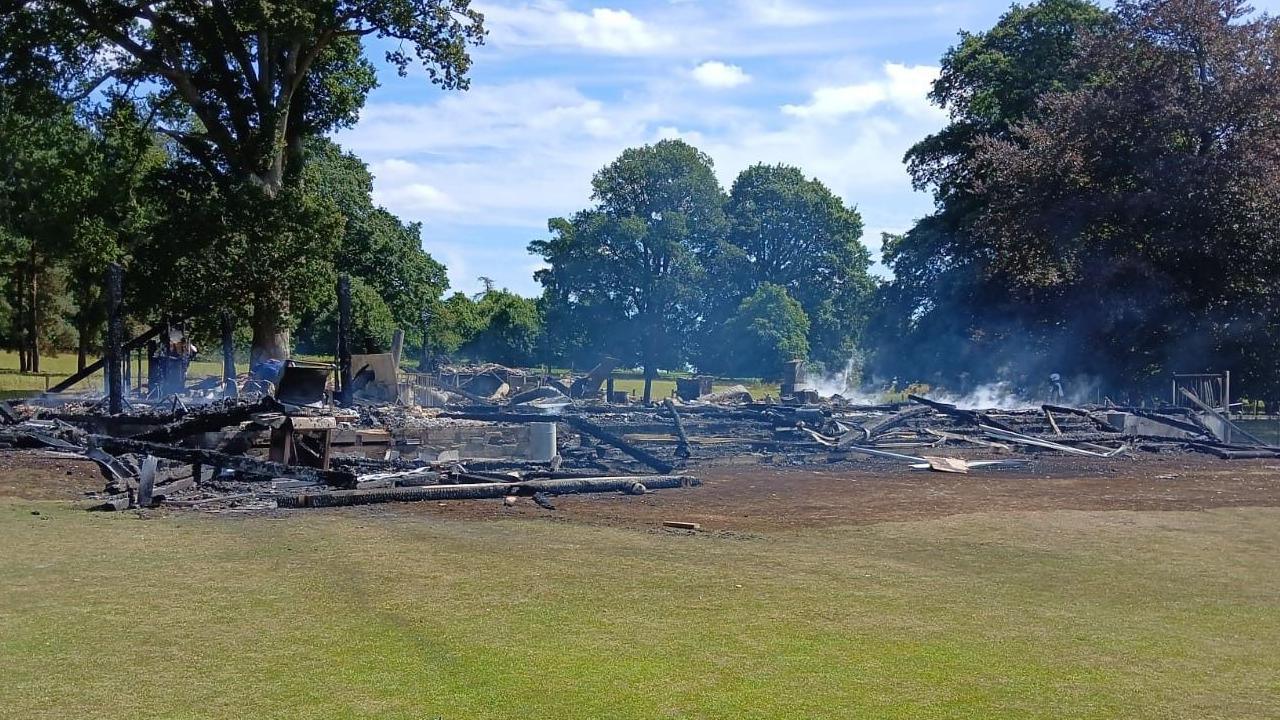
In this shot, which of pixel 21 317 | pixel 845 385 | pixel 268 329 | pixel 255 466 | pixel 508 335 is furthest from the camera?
pixel 508 335

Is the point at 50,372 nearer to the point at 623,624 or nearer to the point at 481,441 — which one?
the point at 481,441

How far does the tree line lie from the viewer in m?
32.0

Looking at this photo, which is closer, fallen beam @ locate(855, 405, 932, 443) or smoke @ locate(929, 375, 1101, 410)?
fallen beam @ locate(855, 405, 932, 443)

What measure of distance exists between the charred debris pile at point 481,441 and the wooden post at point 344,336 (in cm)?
30

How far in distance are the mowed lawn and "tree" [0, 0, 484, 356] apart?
69.8 ft

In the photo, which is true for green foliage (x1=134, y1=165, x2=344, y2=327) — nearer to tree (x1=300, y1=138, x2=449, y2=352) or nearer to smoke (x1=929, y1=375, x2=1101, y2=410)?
tree (x1=300, y1=138, x2=449, y2=352)

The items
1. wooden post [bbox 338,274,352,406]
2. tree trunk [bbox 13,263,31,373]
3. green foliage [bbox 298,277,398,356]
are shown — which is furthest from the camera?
tree trunk [bbox 13,263,31,373]

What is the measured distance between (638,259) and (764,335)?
31.8 ft

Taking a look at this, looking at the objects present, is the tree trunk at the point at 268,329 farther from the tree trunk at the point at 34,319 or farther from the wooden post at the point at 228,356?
the tree trunk at the point at 34,319

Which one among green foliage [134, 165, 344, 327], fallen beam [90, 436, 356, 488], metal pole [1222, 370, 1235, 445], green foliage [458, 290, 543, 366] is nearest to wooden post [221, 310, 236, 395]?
green foliage [134, 165, 344, 327]

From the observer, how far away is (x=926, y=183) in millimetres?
50750

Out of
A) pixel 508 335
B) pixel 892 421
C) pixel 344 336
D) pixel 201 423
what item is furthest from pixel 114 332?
pixel 508 335

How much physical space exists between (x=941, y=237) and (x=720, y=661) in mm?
43796

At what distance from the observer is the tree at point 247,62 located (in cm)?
3016
